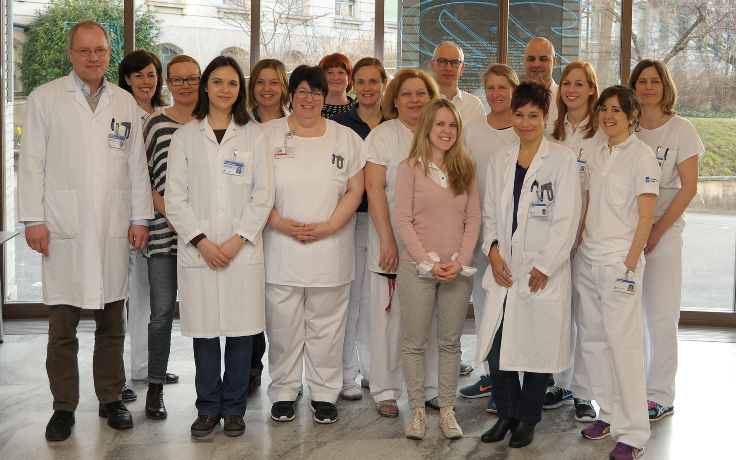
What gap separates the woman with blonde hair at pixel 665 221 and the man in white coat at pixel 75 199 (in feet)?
8.53

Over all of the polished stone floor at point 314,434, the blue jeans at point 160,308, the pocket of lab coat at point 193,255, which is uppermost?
the pocket of lab coat at point 193,255

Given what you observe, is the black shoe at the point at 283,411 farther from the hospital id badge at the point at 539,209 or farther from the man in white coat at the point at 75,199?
the hospital id badge at the point at 539,209

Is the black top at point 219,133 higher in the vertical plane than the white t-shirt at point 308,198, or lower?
higher

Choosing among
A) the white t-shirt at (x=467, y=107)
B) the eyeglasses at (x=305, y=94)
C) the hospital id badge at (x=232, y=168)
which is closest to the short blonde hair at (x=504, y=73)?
the white t-shirt at (x=467, y=107)

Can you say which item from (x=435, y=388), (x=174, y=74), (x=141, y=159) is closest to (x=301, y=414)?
(x=435, y=388)

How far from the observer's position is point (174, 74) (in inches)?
136

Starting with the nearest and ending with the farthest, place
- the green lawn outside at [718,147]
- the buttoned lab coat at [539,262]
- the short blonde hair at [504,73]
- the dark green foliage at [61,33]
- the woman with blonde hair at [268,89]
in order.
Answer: the buttoned lab coat at [539,262] → the short blonde hair at [504,73] → the woman with blonde hair at [268,89] → the dark green foliage at [61,33] → the green lawn outside at [718,147]

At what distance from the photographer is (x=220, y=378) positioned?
318cm

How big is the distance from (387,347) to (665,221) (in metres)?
1.54

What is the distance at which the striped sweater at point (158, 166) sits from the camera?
130 inches

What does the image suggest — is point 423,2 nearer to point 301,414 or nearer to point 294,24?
point 294,24

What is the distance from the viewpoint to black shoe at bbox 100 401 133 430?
3.20 m

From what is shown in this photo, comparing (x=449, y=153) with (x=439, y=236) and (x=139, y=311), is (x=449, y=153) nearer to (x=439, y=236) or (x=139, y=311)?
(x=439, y=236)

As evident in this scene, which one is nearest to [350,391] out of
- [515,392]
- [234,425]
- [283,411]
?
[283,411]
